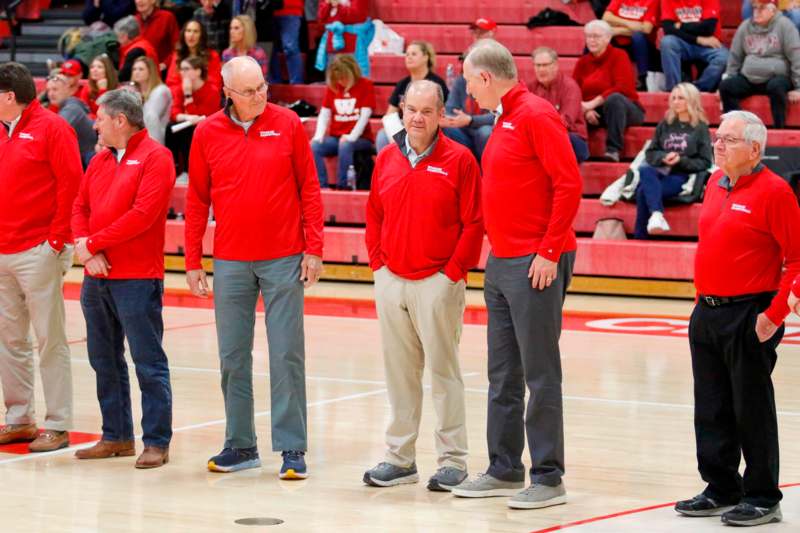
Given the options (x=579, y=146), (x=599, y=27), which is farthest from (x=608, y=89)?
(x=579, y=146)

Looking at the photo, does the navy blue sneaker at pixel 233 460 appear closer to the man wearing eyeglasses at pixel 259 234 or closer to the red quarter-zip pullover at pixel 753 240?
the man wearing eyeglasses at pixel 259 234

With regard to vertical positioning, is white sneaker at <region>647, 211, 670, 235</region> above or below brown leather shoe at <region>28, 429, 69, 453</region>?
above

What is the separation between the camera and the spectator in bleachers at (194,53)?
15.6m

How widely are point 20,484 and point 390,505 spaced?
164 cm

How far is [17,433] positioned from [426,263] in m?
2.39

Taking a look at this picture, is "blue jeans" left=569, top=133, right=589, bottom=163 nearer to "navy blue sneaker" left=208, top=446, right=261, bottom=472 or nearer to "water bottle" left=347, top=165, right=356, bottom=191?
"water bottle" left=347, top=165, right=356, bottom=191

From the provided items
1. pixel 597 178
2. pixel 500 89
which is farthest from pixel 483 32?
pixel 500 89

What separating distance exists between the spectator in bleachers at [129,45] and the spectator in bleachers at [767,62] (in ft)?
20.8

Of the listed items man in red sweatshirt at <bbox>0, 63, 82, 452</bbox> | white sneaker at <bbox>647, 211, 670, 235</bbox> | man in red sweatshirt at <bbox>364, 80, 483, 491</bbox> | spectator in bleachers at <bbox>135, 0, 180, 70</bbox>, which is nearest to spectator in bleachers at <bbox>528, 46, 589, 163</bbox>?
white sneaker at <bbox>647, 211, 670, 235</bbox>

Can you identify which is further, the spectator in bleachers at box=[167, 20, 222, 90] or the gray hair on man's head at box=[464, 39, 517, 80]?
the spectator in bleachers at box=[167, 20, 222, 90]

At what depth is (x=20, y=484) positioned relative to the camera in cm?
627

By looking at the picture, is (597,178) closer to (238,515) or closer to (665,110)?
(665,110)

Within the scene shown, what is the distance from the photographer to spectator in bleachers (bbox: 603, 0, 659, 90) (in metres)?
14.9

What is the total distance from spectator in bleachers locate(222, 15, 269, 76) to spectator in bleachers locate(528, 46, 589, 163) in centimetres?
336
